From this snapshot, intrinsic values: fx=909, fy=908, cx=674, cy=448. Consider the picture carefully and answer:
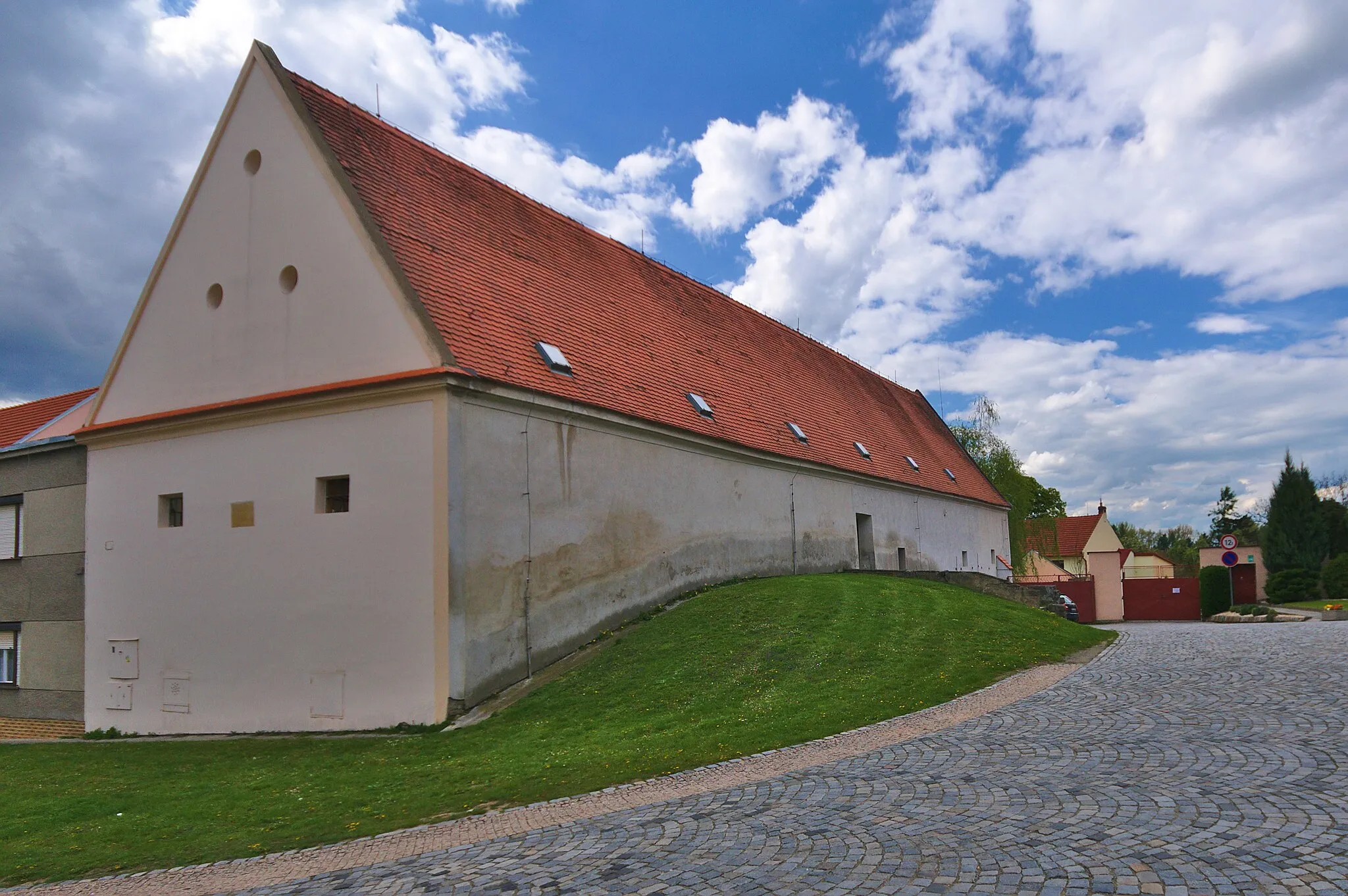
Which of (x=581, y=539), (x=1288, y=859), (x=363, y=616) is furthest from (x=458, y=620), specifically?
(x=1288, y=859)

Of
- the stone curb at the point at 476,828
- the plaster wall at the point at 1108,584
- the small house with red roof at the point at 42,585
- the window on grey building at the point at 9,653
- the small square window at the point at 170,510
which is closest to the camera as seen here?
the stone curb at the point at 476,828

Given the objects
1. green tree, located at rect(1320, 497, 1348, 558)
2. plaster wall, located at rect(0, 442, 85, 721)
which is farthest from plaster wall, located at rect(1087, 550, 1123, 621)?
plaster wall, located at rect(0, 442, 85, 721)

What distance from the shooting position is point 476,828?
7.71 metres

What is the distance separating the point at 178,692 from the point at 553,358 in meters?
8.45

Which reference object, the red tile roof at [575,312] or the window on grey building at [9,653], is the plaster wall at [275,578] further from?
the window on grey building at [9,653]

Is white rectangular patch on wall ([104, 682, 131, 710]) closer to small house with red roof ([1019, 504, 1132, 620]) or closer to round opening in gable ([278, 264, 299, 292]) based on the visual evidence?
round opening in gable ([278, 264, 299, 292])

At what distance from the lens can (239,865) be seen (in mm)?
7406

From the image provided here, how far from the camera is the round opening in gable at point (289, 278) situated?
1523 cm

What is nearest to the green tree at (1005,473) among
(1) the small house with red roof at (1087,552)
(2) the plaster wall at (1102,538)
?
(1) the small house with red roof at (1087,552)

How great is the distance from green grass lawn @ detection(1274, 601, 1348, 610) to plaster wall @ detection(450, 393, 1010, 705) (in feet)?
66.6

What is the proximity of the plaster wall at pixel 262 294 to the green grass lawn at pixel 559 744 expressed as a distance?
564 centimetres

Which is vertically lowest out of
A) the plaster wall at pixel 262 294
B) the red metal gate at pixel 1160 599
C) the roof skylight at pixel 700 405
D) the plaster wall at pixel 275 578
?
the red metal gate at pixel 1160 599

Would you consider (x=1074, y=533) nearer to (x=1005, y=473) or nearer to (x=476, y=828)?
(x=1005, y=473)

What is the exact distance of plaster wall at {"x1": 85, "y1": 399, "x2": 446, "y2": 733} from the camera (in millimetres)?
13211
